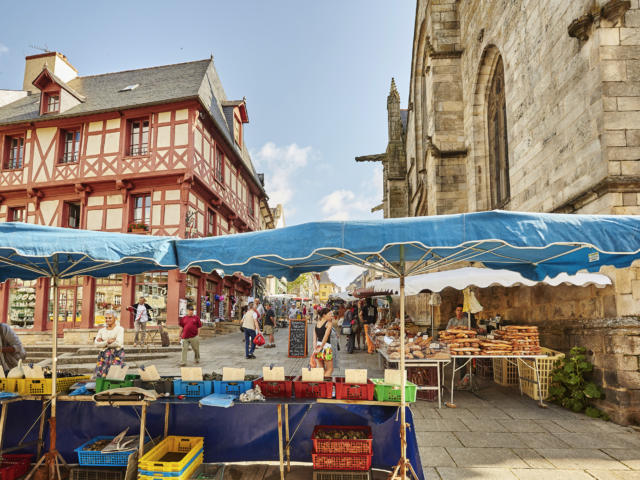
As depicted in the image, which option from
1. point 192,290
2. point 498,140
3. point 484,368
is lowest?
point 484,368

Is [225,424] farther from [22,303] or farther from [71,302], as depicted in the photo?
[22,303]

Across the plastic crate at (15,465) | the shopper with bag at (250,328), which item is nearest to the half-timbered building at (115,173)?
the shopper with bag at (250,328)

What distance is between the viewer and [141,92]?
1919cm

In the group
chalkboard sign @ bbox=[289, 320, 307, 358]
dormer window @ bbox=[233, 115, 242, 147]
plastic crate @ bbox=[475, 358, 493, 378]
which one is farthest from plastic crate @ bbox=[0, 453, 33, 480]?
dormer window @ bbox=[233, 115, 242, 147]

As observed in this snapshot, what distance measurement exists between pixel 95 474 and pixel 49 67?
23.6 meters

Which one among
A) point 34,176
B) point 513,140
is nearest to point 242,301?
point 34,176

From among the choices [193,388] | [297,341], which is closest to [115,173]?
[297,341]

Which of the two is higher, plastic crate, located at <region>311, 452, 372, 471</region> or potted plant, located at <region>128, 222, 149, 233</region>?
potted plant, located at <region>128, 222, 149, 233</region>

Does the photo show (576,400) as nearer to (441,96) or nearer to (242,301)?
(441,96)

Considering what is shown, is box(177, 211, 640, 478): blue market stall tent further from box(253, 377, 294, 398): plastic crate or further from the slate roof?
the slate roof

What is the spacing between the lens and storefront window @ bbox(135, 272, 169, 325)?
17.0 metres

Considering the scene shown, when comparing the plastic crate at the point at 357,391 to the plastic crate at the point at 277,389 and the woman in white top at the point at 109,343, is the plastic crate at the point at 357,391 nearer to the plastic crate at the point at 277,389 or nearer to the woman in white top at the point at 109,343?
the plastic crate at the point at 277,389

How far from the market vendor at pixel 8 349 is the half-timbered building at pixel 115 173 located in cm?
1028

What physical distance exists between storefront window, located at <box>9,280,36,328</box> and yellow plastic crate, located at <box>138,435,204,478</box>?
17.6 meters
